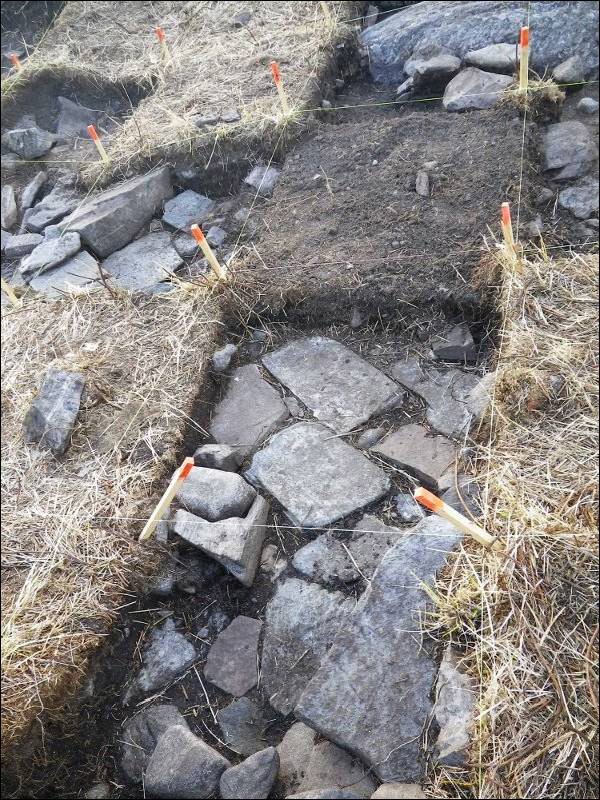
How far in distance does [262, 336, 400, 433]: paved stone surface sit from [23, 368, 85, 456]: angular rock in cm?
104

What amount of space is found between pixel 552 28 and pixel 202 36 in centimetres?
310

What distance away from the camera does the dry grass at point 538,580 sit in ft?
6.05

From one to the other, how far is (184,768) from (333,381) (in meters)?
1.86

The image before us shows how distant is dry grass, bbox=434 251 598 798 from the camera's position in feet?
6.05

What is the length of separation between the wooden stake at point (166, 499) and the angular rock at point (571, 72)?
3415mm

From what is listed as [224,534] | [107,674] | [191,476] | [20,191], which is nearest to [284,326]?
[191,476]

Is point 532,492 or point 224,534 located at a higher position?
point 532,492

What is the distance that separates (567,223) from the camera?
11.1 feet

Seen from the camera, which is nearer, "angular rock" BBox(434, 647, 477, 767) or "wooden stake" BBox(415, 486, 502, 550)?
"angular rock" BBox(434, 647, 477, 767)

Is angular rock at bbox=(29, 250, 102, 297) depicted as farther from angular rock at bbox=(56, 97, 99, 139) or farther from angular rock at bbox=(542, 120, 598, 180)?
angular rock at bbox=(542, 120, 598, 180)

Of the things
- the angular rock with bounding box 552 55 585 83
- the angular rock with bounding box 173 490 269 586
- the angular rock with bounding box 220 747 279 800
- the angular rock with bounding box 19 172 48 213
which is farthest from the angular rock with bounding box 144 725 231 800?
the angular rock with bounding box 552 55 585 83

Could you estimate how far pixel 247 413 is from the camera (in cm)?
329

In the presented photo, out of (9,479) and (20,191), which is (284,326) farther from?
(20,191)

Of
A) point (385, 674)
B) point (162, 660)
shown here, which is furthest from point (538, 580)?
point (162, 660)
